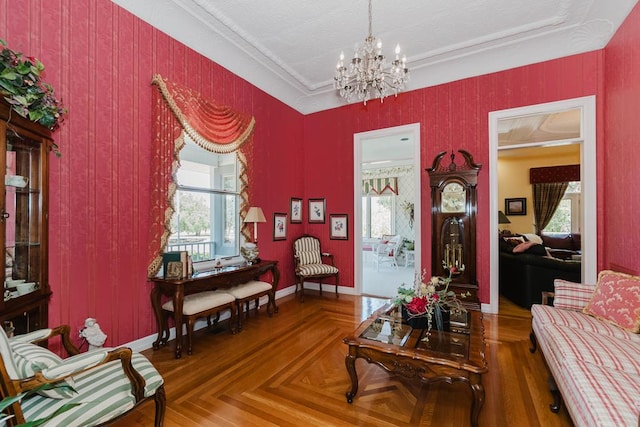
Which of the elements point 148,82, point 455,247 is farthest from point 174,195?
point 455,247

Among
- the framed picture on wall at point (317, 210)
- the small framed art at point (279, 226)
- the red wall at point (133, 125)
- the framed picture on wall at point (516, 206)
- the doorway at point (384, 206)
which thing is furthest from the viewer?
the framed picture on wall at point (516, 206)

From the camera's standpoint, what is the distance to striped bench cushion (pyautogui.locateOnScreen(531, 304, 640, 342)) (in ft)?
7.87

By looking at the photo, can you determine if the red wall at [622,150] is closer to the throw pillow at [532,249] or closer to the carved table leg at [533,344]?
the throw pillow at [532,249]

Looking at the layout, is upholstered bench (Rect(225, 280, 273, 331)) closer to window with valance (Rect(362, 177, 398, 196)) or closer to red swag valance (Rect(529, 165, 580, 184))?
window with valance (Rect(362, 177, 398, 196))

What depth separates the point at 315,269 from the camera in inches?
204

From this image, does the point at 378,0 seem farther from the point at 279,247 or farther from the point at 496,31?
the point at 279,247

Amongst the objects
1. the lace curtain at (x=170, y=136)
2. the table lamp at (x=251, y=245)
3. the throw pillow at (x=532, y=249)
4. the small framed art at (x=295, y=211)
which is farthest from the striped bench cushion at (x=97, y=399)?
the throw pillow at (x=532, y=249)

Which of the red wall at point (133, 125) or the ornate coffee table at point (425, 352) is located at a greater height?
the red wall at point (133, 125)

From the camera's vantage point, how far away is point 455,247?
443cm

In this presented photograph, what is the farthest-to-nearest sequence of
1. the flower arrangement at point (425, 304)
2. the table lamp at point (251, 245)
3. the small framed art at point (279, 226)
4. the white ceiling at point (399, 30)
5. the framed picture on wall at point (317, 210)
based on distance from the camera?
the framed picture on wall at point (317, 210) < the small framed art at point (279, 226) < the table lamp at point (251, 245) < the white ceiling at point (399, 30) < the flower arrangement at point (425, 304)

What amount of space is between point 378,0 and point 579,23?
2.61 m

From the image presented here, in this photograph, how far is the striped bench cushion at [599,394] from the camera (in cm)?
147

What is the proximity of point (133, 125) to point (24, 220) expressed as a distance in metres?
1.40

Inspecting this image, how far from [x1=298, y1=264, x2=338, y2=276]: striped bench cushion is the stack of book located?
6.90ft
